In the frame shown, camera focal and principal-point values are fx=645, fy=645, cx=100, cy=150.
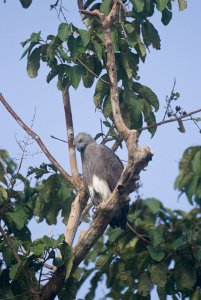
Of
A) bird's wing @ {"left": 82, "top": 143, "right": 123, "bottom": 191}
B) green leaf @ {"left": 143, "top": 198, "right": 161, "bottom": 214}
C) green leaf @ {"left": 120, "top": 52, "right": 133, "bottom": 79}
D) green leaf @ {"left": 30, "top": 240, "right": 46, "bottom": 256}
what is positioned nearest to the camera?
green leaf @ {"left": 30, "top": 240, "right": 46, "bottom": 256}

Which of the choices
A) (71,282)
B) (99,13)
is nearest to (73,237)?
(71,282)

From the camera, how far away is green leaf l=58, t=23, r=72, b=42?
607cm

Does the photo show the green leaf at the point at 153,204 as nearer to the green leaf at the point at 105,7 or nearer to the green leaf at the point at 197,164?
the green leaf at the point at 197,164

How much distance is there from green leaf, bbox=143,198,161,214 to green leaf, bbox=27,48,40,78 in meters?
1.78

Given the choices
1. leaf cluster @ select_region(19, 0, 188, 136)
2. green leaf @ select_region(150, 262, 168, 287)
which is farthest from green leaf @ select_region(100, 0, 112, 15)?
green leaf @ select_region(150, 262, 168, 287)

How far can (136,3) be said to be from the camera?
6.31m

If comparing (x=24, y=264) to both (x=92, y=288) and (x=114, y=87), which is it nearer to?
(x=92, y=288)

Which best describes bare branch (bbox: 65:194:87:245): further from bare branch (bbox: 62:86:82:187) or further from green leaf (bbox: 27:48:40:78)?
green leaf (bbox: 27:48:40:78)

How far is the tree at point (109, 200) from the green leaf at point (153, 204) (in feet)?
0.04

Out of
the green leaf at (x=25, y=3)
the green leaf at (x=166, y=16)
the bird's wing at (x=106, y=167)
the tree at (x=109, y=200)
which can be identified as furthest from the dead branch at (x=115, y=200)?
the green leaf at (x=25, y=3)

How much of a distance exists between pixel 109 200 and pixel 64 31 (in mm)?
1672

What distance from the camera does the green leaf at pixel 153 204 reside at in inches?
262

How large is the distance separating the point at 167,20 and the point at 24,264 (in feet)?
9.55

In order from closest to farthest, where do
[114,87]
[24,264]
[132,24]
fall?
[24,264] < [114,87] < [132,24]
